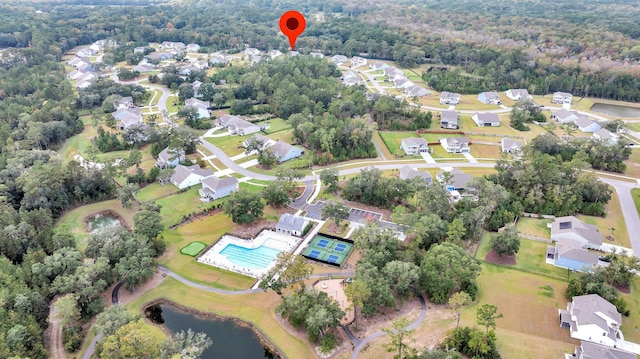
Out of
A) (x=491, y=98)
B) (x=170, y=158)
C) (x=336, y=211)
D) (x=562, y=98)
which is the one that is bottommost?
(x=562, y=98)

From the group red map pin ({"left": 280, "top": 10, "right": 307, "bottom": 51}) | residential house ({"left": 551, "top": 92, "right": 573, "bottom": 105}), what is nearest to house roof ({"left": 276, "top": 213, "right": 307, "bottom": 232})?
red map pin ({"left": 280, "top": 10, "right": 307, "bottom": 51})

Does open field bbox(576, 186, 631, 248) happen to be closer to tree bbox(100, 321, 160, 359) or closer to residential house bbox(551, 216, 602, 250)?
residential house bbox(551, 216, 602, 250)

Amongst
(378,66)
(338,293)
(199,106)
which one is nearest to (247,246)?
(338,293)

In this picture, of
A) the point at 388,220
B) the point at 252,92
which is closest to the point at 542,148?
the point at 388,220

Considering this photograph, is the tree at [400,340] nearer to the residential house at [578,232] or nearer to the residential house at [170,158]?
the residential house at [578,232]

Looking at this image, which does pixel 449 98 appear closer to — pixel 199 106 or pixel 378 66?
pixel 378 66

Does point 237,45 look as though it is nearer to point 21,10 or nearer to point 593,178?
point 21,10
